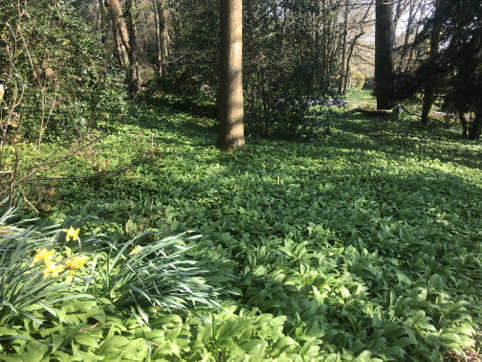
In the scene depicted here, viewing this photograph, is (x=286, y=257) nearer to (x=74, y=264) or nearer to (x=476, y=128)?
(x=74, y=264)

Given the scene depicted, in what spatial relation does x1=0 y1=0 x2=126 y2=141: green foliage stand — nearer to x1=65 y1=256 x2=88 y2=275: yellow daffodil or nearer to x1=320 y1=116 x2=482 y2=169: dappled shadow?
x1=65 y1=256 x2=88 y2=275: yellow daffodil

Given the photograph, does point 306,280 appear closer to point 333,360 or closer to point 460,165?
point 333,360

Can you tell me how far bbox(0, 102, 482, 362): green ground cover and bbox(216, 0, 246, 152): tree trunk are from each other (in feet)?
1.48

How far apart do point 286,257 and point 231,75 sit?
4.44 meters

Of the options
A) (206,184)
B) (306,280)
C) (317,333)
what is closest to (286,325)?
(317,333)

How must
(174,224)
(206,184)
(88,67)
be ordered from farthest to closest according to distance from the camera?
1. (88,67)
2. (206,184)
3. (174,224)

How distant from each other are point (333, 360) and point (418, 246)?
220 centimetres

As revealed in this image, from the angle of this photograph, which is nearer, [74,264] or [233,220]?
[74,264]

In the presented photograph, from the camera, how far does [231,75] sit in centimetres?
596

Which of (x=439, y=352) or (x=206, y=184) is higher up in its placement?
(x=206, y=184)

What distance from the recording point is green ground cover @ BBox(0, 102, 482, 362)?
1699 millimetres

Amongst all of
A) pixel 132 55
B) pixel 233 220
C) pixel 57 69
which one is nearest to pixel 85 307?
pixel 233 220

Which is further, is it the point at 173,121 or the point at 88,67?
the point at 173,121

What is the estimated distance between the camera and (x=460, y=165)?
7.45 metres
